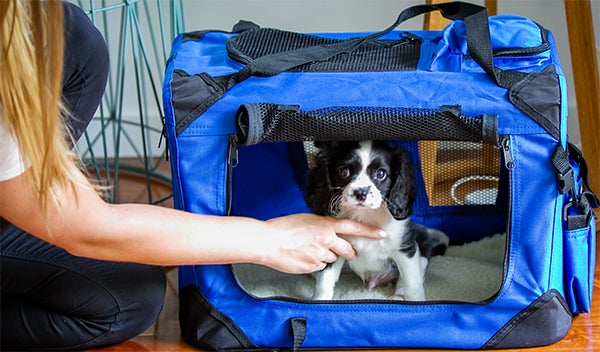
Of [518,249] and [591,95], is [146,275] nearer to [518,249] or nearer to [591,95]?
[518,249]

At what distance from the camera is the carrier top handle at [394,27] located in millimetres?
1677

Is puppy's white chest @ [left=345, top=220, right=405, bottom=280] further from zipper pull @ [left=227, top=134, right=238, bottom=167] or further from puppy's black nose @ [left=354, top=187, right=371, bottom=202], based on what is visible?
zipper pull @ [left=227, top=134, right=238, bottom=167]

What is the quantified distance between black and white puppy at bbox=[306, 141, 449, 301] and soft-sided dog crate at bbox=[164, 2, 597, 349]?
10 centimetres

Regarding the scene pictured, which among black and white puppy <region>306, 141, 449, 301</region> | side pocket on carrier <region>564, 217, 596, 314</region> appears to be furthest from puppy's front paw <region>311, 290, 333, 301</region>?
side pocket on carrier <region>564, 217, 596, 314</region>

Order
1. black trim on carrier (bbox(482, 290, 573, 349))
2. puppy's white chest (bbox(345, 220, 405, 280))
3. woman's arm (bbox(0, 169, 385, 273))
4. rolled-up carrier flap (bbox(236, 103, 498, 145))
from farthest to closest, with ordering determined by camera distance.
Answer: puppy's white chest (bbox(345, 220, 405, 280)) → black trim on carrier (bbox(482, 290, 573, 349)) → rolled-up carrier flap (bbox(236, 103, 498, 145)) → woman's arm (bbox(0, 169, 385, 273))

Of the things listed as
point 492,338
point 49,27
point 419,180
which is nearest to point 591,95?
point 419,180

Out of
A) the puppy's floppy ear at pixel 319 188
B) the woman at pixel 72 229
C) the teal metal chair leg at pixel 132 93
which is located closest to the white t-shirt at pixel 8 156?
the woman at pixel 72 229

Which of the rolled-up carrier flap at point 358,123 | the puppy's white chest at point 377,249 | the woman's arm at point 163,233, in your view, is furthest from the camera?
the puppy's white chest at point 377,249

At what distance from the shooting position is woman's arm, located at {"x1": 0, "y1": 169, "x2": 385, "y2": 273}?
1396 millimetres

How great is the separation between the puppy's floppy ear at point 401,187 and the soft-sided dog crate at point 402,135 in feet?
0.21

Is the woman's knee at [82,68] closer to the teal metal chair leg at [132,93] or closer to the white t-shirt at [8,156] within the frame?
the white t-shirt at [8,156]

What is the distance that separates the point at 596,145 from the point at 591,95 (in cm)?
13

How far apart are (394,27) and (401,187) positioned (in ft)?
1.07

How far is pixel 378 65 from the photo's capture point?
1782mm
